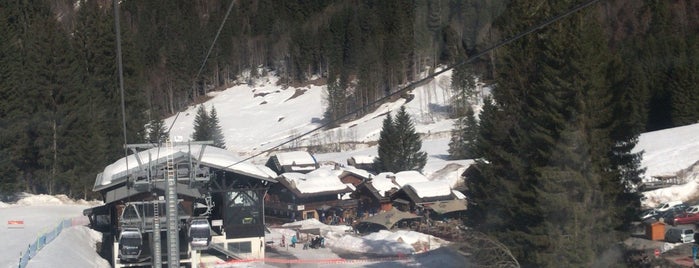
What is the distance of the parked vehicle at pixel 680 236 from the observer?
24781 mm

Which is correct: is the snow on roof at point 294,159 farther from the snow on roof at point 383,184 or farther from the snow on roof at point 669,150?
the snow on roof at point 669,150

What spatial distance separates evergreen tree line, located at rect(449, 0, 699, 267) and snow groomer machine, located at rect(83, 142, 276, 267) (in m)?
8.07

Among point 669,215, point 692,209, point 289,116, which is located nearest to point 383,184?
point 669,215

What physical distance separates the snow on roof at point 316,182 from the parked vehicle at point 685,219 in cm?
1801

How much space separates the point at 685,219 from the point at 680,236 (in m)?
5.21

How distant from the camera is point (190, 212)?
2756 centimetres

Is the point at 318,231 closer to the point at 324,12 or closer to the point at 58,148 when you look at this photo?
the point at 58,148

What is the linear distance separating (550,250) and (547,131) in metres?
2.76

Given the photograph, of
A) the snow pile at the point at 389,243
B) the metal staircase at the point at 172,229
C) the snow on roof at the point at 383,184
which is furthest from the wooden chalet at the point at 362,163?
the metal staircase at the point at 172,229

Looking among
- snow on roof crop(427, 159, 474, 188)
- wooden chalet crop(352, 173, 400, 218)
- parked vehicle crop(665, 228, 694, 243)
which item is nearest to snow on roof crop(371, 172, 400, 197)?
wooden chalet crop(352, 173, 400, 218)

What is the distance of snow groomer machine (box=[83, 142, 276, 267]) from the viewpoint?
940 inches

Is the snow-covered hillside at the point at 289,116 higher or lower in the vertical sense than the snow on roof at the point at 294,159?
higher

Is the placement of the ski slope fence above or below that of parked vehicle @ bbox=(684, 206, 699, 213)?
above

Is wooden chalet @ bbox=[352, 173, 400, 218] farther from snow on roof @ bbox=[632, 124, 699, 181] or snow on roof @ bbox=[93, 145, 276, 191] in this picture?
snow on roof @ bbox=[93, 145, 276, 191]
